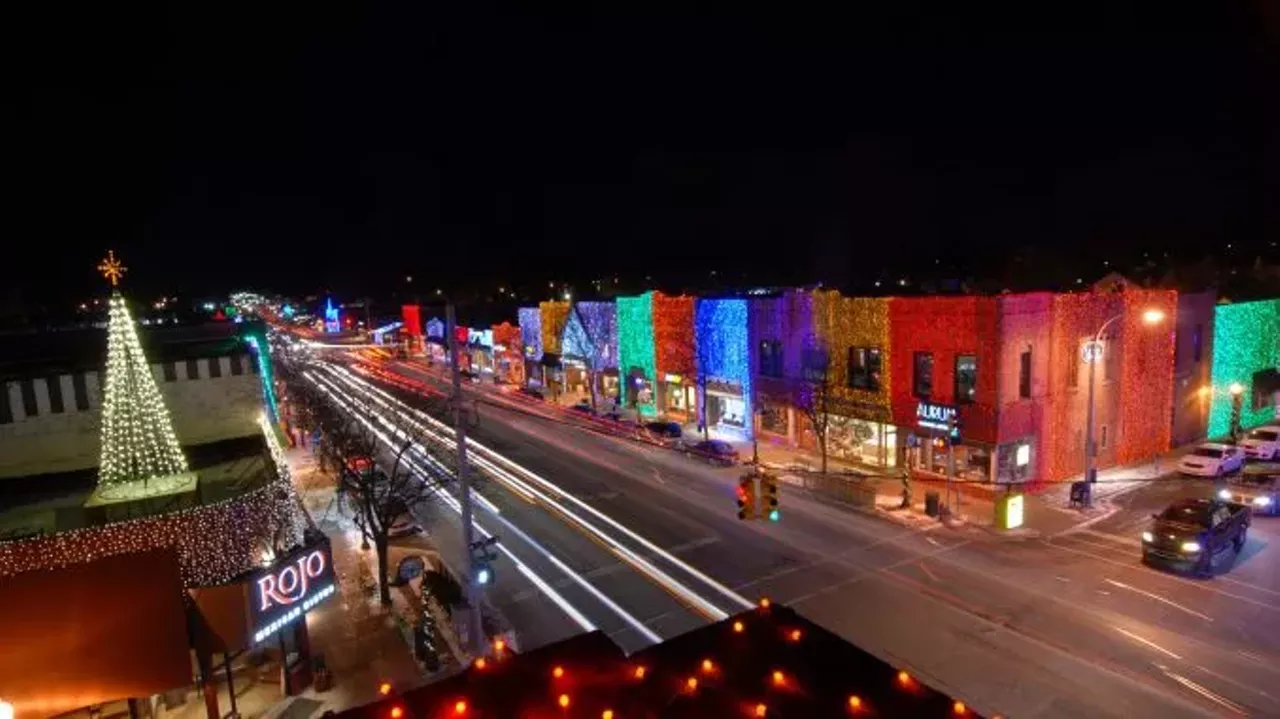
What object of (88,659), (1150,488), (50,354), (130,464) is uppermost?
(50,354)

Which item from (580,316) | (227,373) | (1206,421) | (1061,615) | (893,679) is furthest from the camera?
(580,316)

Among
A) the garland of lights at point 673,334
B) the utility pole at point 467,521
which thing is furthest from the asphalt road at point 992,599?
the garland of lights at point 673,334

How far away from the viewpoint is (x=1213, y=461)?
2759 centimetres

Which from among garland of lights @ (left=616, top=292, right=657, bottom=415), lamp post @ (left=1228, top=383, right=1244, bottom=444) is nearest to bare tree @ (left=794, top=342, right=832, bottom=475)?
garland of lights @ (left=616, top=292, right=657, bottom=415)

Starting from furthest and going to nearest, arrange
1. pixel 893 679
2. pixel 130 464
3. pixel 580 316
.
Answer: pixel 580 316
pixel 130 464
pixel 893 679

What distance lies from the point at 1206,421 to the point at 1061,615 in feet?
81.1

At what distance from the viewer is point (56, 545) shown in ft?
33.9

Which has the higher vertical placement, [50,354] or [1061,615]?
[50,354]

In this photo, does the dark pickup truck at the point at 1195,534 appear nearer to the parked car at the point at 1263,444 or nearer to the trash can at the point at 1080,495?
the trash can at the point at 1080,495

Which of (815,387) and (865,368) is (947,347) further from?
(815,387)

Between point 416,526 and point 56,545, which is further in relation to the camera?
point 416,526

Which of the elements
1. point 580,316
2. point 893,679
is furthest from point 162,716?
point 580,316

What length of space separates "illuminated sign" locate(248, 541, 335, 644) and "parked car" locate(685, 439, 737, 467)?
22142mm

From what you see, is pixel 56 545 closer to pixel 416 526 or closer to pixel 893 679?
pixel 893 679
